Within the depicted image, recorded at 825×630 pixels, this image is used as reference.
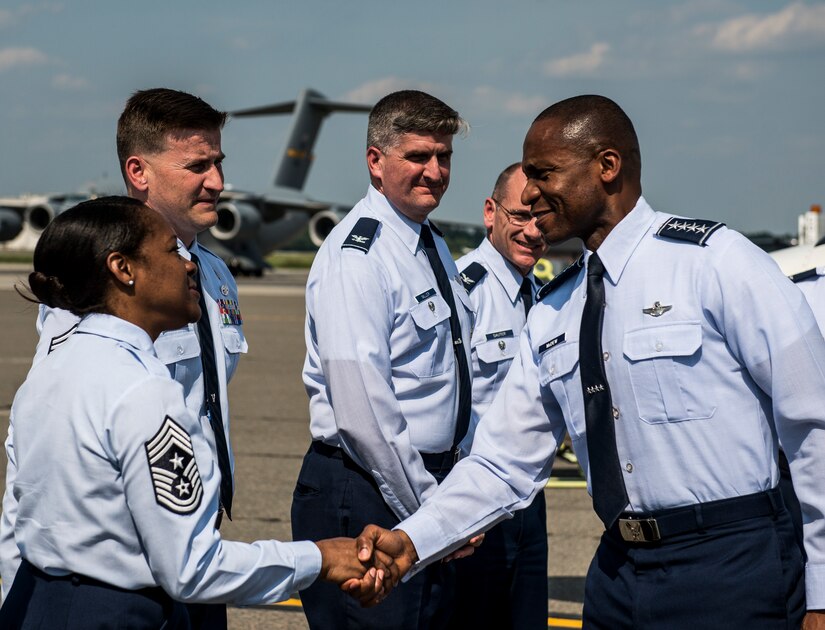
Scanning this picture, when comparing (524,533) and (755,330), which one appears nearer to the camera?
(755,330)

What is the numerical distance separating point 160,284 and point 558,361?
1.14 m

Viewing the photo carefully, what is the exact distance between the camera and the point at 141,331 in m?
2.42

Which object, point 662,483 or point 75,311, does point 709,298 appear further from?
point 75,311

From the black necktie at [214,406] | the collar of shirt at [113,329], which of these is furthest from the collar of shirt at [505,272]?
the collar of shirt at [113,329]

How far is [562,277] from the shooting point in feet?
10.5

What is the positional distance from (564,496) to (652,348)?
5.46m

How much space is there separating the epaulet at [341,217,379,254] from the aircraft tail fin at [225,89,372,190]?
1836 inches

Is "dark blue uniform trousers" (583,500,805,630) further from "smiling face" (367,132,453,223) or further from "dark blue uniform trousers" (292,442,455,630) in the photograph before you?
"smiling face" (367,132,453,223)

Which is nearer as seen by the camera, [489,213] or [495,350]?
[495,350]

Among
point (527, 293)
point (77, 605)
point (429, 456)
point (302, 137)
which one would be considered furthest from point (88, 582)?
point (302, 137)

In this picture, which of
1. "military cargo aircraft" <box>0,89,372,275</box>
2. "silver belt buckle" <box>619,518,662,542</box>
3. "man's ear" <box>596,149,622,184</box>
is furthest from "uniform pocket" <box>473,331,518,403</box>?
"military cargo aircraft" <box>0,89,372,275</box>

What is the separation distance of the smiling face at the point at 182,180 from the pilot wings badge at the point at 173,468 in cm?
134

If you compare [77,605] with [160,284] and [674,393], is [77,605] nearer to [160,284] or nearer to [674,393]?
[160,284]

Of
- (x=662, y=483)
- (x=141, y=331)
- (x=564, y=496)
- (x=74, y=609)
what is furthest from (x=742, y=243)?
(x=564, y=496)
